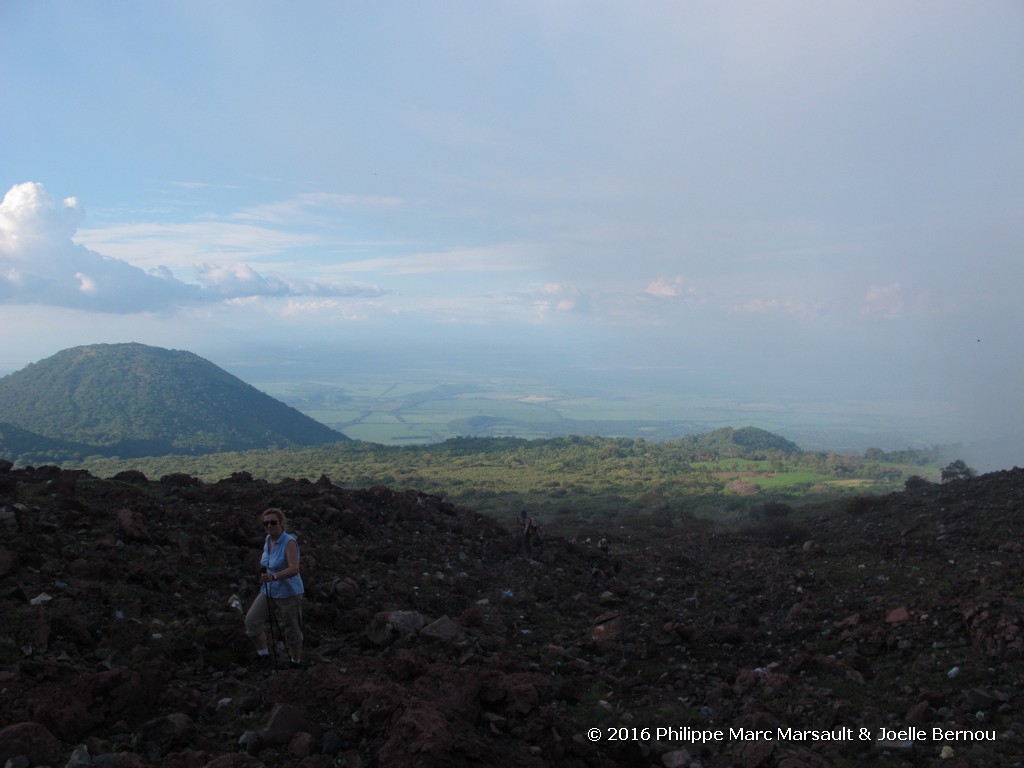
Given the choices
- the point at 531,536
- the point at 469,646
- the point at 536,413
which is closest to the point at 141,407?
the point at 531,536

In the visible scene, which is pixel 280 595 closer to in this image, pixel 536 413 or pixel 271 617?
pixel 271 617

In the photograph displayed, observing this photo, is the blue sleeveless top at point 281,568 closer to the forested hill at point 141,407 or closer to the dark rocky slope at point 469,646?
the dark rocky slope at point 469,646

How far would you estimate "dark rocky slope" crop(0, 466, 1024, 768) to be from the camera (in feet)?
17.1

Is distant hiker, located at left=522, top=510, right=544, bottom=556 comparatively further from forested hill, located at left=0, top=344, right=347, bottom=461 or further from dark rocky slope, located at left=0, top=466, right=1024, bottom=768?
forested hill, located at left=0, top=344, right=347, bottom=461

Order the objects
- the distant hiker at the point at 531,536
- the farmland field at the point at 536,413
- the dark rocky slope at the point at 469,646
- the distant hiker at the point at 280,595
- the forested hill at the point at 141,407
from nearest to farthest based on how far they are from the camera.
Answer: the dark rocky slope at the point at 469,646
the distant hiker at the point at 280,595
the distant hiker at the point at 531,536
the forested hill at the point at 141,407
the farmland field at the point at 536,413

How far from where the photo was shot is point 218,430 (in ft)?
230

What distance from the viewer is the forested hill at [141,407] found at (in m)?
62.0

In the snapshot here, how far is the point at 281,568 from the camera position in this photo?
6.75 metres

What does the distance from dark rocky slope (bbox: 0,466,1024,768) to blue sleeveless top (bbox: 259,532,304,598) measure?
84 cm

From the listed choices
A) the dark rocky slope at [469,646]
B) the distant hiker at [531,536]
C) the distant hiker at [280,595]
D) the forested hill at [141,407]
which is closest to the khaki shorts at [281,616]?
the distant hiker at [280,595]

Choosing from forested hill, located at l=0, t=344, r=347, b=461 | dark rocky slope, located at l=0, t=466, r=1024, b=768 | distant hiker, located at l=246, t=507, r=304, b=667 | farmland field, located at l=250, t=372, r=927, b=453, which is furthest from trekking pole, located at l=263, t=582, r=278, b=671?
farmland field, located at l=250, t=372, r=927, b=453

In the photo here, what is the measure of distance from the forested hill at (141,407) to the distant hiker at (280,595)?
193 feet

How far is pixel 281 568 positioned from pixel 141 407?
2921 inches

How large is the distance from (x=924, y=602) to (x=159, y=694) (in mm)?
9570
